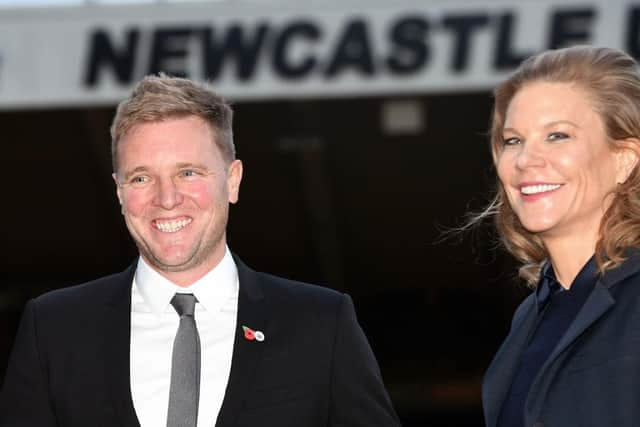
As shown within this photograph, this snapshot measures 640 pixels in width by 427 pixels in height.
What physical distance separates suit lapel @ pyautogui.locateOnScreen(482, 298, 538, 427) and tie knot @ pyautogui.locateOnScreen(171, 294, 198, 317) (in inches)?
30.1

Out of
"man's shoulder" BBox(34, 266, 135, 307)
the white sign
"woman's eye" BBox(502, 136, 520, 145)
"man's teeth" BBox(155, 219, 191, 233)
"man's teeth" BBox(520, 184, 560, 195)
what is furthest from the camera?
the white sign

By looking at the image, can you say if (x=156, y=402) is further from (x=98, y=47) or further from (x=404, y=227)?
(x=404, y=227)

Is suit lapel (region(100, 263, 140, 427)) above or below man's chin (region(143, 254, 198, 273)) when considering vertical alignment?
below

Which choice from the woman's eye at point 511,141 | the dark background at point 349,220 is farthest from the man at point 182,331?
the dark background at point 349,220

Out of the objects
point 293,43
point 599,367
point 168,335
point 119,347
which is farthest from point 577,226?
point 293,43

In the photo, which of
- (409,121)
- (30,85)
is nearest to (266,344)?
(30,85)

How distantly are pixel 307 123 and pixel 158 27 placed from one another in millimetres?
2694

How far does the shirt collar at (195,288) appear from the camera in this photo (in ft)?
9.51

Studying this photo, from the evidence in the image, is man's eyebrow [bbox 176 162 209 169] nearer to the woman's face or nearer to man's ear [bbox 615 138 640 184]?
the woman's face

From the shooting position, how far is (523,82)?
2719mm

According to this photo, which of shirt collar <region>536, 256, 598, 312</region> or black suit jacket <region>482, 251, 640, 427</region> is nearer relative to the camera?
black suit jacket <region>482, 251, 640, 427</region>

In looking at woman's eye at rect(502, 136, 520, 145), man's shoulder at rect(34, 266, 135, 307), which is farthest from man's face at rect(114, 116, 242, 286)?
woman's eye at rect(502, 136, 520, 145)

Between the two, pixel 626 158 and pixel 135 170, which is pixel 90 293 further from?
pixel 626 158

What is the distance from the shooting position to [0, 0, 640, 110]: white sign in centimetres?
943
